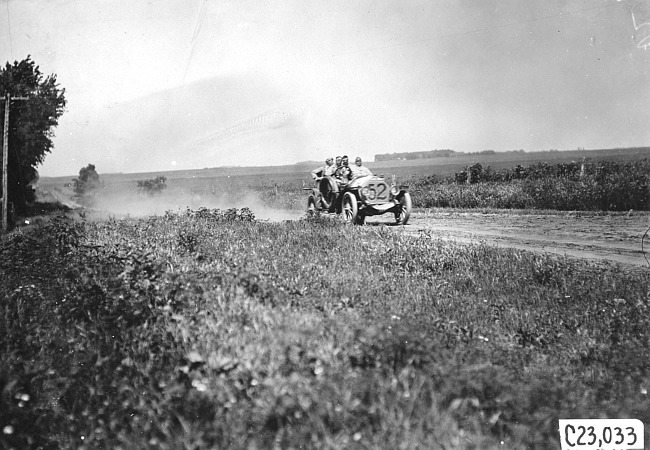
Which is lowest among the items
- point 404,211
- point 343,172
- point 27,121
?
point 404,211

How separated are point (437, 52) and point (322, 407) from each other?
6219 mm

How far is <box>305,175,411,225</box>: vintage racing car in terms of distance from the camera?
11.9 m

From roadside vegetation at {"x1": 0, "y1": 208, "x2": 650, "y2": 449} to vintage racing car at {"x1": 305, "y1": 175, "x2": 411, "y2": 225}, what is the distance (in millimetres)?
4739

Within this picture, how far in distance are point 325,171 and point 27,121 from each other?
25.7 ft

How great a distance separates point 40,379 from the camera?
4.07 m

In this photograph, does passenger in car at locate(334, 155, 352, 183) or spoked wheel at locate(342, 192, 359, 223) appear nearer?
passenger in car at locate(334, 155, 352, 183)

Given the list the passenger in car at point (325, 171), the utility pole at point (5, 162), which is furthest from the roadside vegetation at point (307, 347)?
the passenger in car at point (325, 171)

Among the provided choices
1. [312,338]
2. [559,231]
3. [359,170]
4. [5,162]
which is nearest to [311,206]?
[359,170]

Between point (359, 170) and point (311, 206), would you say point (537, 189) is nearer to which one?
point (359, 170)

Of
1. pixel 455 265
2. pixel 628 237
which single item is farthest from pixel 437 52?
pixel 628 237

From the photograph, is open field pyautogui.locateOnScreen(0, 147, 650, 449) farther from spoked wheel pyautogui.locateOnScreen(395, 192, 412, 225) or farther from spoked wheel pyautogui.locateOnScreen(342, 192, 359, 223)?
spoked wheel pyautogui.locateOnScreen(395, 192, 412, 225)

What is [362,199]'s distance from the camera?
40.0 feet

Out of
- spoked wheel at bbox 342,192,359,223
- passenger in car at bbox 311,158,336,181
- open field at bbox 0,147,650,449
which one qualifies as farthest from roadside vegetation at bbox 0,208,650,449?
spoked wheel at bbox 342,192,359,223

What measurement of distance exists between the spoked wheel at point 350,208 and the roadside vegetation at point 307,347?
4417 millimetres
